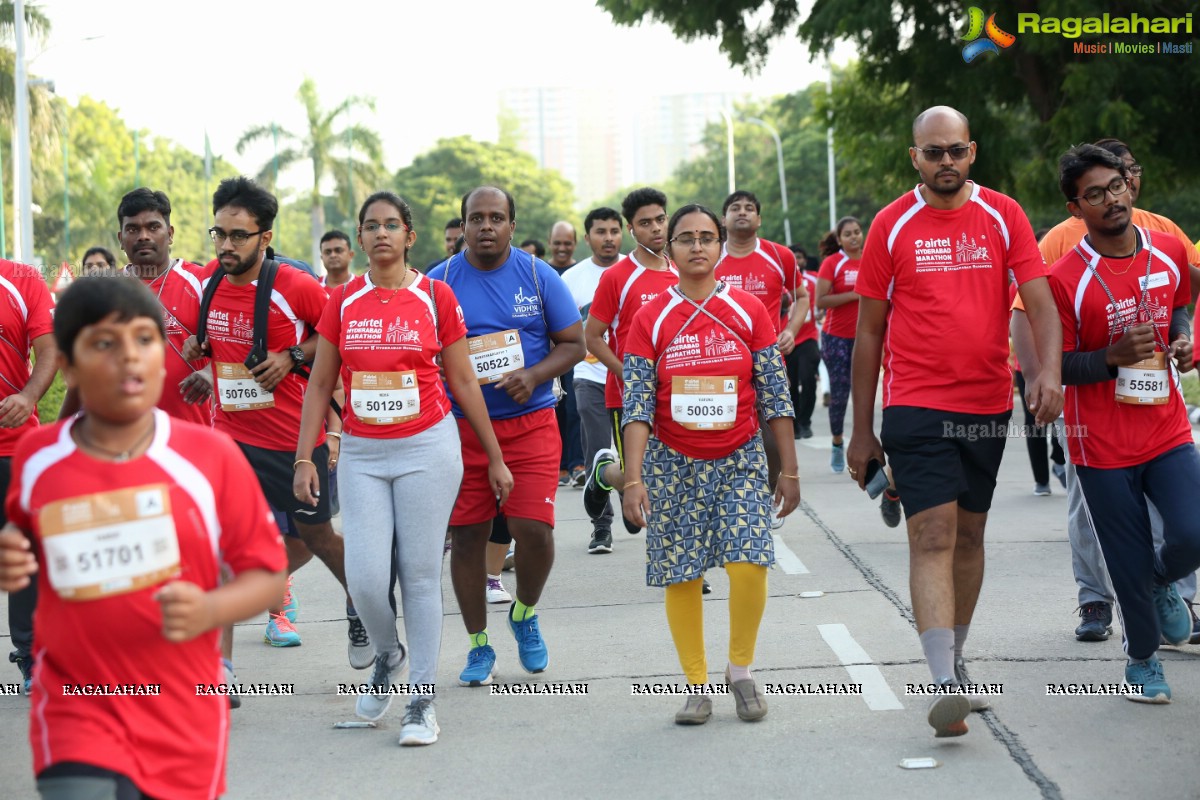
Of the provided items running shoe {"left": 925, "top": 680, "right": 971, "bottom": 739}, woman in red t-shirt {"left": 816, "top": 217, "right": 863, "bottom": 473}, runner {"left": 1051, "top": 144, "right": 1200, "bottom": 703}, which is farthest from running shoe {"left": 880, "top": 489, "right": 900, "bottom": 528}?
woman in red t-shirt {"left": 816, "top": 217, "right": 863, "bottom": 473}

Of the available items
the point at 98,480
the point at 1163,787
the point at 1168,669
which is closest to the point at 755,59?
the point at 1168,669

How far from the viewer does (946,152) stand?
5.58 metres

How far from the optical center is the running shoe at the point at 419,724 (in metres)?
5.68

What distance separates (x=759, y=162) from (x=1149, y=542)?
270 ft

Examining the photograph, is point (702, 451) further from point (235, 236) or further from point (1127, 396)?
point (235, 236)

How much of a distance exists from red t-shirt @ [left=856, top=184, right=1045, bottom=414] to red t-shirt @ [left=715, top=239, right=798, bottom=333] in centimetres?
479

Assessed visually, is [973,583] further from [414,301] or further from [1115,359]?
[414,301]

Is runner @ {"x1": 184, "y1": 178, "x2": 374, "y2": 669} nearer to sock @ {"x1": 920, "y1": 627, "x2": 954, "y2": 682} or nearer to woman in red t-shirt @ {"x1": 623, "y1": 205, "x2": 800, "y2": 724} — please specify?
woman in red t-shirt @ {"x1": 623, "y1": 205, "x2": 800, "y2": 724}

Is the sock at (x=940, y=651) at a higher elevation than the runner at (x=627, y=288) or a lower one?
lower

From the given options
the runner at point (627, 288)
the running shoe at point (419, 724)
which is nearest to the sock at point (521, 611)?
the running shoe at point (419, 724)

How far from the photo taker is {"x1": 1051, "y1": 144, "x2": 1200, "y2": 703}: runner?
5.79 meters

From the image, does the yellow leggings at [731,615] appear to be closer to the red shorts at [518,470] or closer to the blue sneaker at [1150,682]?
the red shorts at [518,470]

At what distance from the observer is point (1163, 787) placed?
482 centimetres

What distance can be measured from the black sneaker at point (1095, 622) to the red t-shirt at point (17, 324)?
454cm
